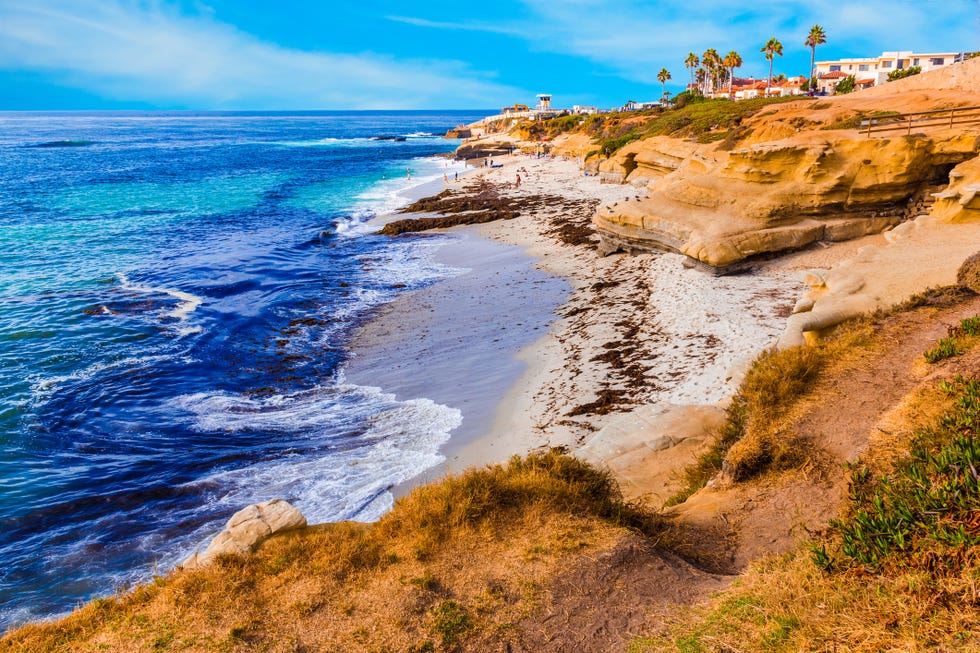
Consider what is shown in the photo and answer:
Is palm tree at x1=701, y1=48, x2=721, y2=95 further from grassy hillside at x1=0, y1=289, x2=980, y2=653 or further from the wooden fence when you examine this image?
grassy hillside at x1=0, y1=289, x2=980, y2=653

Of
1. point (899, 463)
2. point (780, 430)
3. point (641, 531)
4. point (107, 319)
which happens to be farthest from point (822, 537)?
point (107, 319)

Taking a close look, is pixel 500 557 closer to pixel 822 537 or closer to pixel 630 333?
pixel 822 537

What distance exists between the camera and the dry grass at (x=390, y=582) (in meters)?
5.06

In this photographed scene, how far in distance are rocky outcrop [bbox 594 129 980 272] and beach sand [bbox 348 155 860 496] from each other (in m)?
0.78

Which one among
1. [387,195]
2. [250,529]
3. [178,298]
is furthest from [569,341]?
[387,195]

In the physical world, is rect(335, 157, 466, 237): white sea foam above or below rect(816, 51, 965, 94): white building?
below

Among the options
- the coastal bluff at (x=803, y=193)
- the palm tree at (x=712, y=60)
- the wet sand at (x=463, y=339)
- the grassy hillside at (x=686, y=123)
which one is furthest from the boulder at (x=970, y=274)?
the palm tree at (x=712, y=60)

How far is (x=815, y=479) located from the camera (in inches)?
259

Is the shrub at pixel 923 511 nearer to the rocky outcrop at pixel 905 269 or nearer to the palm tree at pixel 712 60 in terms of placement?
the rocky outcrop at pixel 905 269

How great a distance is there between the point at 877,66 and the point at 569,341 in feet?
284

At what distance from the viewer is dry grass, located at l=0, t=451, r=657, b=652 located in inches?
199

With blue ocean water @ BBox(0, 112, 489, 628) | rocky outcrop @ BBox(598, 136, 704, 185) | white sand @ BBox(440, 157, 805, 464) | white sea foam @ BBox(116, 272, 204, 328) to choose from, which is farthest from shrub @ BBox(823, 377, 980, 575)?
rocky outcrop @ BBox(598, 136, 704, 185)

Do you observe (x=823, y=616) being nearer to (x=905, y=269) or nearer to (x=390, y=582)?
(x=390, y=582)

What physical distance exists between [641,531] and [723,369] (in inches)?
250
